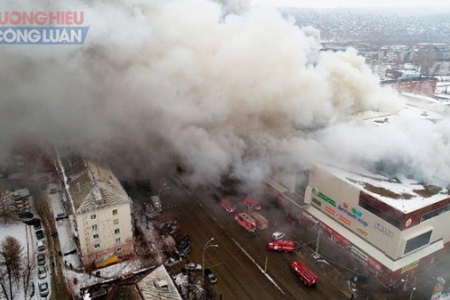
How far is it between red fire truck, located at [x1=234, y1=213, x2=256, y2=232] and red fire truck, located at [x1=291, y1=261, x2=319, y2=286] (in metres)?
3.58

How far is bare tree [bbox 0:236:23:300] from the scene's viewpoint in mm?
17391

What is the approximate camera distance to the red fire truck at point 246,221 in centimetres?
2200

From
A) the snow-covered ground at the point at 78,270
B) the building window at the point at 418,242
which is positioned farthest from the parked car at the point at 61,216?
the building window at the point at 418,242

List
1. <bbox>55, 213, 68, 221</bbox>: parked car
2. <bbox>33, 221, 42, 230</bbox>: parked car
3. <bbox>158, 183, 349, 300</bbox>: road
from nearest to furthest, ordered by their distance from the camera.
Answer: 1. <bbox>158, 183, 349, 300</bbox>: road
2. <bbox>33, 221, 42, 230</bbox>: parked car
3. <bbox>55, 213, 68, 221</bbox>: parked car

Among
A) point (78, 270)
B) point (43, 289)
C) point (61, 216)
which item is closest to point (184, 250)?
point (78, 270)

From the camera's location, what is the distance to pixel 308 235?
72.6 feet

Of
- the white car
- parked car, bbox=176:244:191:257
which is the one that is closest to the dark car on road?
parked car, bbox=176:244:191:257

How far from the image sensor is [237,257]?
2002cm

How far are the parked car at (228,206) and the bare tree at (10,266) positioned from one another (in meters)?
11.5

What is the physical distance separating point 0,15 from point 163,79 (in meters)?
8.26

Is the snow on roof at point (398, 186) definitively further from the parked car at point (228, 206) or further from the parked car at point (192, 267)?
the parked car at point (192, 267)

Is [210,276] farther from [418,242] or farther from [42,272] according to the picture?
[418,242]

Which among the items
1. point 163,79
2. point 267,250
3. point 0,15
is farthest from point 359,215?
point 0,15

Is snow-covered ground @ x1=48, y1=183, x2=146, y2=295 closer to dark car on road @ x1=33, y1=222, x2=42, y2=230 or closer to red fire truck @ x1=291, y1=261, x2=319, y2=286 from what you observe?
dark car on road @ x1=33, y1=222, x2=42, y2=230
